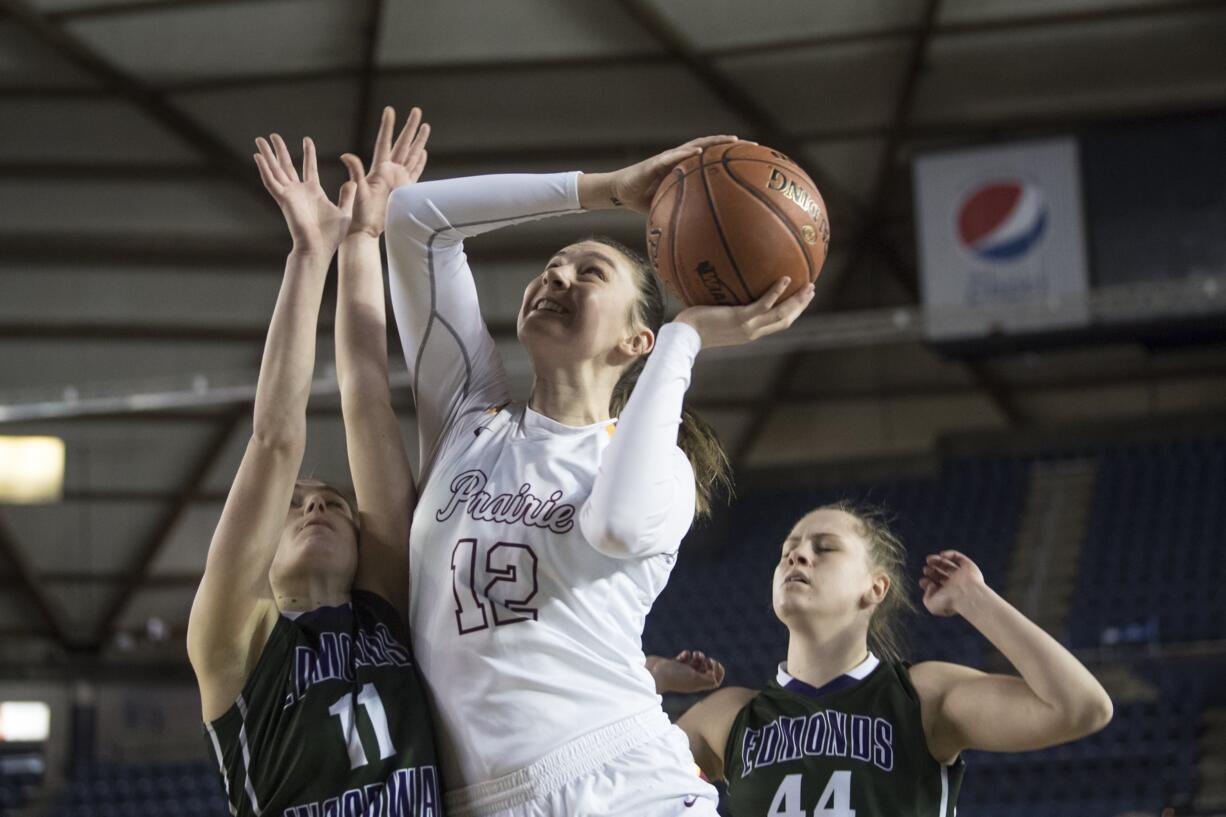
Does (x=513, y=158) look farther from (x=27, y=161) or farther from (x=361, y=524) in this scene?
(x=361, y=524)

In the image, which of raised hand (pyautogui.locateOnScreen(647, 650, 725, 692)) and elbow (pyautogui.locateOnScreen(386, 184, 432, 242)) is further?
raised hand (pyautogui.locateOnScreen(647, 650, 725, 692))

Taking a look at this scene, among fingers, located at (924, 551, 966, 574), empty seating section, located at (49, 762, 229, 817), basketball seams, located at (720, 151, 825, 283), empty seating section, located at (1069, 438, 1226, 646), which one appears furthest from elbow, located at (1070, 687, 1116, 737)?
empty seating section, located at (49, 762, 229, 817)

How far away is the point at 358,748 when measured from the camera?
2.32 m

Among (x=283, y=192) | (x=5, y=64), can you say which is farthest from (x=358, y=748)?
(x=5, y=64)

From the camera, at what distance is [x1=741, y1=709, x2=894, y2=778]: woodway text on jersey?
3.25m

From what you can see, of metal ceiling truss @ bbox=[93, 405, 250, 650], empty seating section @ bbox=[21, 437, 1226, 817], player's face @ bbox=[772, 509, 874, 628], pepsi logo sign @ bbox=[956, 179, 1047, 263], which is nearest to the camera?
player's face @ bbox=[772, 509, 874, 628]

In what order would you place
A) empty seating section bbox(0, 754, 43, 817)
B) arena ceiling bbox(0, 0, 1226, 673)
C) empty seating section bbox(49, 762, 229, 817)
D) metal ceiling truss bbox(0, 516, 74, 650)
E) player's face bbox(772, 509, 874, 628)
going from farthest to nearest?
metal ceiling truss bbox(0, 516, 74, 650), empty seating section bbox(0, 754, 43, 817), empty seating section bbox(49, 762, 229, 817), arena ceiling bbox(0, 0, 1226, 673), player's face bbox(772, 509, 874, 628)

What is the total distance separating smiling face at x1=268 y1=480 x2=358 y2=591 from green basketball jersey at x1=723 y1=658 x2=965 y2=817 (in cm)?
119

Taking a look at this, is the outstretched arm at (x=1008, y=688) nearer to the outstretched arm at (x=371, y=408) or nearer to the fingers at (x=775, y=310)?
the fingers at (x=775, y=310)

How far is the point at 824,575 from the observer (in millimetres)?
3449

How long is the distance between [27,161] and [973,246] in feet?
30.0

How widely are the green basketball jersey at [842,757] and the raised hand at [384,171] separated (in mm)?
1444

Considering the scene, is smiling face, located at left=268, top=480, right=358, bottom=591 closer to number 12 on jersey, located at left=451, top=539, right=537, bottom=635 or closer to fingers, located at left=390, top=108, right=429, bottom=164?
number 12 on jersey, located at left=451, top=539, right=537, bottom=635

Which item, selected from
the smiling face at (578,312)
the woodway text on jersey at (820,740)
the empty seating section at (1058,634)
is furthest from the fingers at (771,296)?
the empty seating section at (1058,634)
